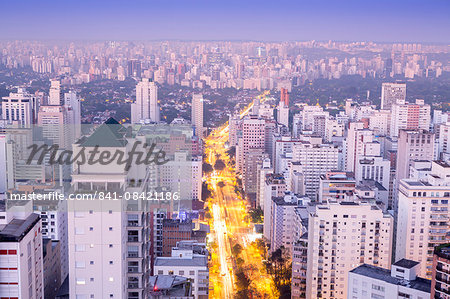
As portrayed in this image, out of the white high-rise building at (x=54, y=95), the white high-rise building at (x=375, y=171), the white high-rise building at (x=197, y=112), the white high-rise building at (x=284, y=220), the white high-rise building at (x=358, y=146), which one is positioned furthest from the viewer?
the white high-rise building at (x=197, y=112)

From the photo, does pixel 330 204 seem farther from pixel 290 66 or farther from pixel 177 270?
pixel 290 66

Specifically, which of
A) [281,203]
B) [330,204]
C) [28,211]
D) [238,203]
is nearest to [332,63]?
[238,203]

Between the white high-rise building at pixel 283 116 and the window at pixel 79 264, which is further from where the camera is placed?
the white high-rise building at pixel 283 116

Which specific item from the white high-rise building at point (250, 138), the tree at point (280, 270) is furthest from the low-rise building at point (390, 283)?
the white high-rise building at point (250, 138)

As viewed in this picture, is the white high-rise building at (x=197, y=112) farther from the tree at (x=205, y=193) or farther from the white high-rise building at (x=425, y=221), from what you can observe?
the white high-rise building at (x=425, y=221)

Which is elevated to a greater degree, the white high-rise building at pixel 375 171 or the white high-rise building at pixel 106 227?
the white high-rise building at pixel 106 227

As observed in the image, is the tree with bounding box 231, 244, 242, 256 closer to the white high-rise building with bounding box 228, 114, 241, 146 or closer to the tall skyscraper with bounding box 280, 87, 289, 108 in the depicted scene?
the white high-rise building with bounding box 228, 114, 241, 146

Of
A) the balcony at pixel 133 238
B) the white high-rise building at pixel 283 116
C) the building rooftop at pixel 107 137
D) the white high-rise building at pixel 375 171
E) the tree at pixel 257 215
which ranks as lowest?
the tree at pixel 257 215
